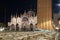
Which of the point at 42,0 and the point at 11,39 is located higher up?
the point at 42,0

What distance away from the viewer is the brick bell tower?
4688mm

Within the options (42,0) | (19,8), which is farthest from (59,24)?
(19,8)

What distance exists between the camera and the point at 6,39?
8.13 feet

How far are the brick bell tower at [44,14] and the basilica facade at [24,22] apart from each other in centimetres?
15

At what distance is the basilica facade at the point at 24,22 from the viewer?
470 cm

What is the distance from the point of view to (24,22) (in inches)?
186

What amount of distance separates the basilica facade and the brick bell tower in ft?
0.49

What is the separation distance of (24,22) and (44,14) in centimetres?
65

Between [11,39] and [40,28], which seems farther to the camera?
[40,28]

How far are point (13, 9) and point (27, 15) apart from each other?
0.46m

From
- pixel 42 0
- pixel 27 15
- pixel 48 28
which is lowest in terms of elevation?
pixel 48 28

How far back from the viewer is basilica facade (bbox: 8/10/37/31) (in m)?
4.70

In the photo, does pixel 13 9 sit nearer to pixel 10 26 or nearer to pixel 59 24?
pixel 10 26

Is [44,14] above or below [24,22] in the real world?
above
